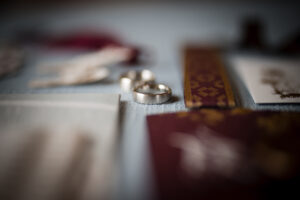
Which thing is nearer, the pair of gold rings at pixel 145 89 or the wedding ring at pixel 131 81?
the pair of gold rings at pixel 145 89

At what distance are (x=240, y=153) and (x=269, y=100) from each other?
0.84 feet

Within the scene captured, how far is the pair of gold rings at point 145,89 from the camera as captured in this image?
60 centimetres

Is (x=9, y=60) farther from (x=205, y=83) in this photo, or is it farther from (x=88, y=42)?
(x=205, y=83)

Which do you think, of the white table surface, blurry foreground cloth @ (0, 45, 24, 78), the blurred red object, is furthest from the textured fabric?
blurry foreground cloth @ (0, 45, 24, 78)

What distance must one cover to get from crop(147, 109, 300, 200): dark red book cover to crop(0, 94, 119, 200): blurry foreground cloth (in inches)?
3.3

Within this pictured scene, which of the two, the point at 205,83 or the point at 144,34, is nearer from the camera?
the point at 205,83

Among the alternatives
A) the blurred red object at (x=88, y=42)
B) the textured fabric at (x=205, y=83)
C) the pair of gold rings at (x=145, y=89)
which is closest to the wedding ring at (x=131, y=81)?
the pair of gold rings at (x=145, y=89)

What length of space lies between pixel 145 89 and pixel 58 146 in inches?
11.9

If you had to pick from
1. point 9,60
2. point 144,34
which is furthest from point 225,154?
point 144,34

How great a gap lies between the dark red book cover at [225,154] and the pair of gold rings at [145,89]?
77 mm

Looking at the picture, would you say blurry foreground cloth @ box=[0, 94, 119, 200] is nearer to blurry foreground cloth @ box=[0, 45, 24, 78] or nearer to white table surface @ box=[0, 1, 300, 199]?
white table surface @ box=[0, 1, 300, 199]

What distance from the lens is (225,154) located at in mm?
404

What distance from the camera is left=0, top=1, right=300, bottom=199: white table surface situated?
43 centimetres

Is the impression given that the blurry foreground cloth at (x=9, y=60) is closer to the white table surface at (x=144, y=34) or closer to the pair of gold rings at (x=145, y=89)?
the white table surface at (x=144, y=34)
